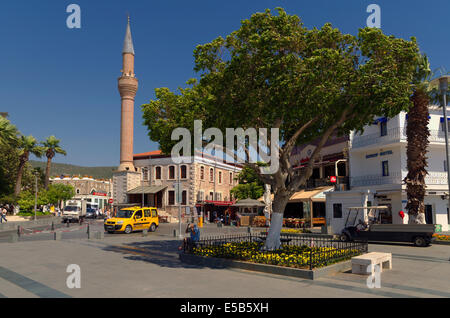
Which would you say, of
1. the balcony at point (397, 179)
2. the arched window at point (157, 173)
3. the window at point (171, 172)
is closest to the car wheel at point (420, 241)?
the balcony at point (397, 179)

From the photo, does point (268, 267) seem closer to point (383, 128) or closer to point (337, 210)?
point (337, 210)

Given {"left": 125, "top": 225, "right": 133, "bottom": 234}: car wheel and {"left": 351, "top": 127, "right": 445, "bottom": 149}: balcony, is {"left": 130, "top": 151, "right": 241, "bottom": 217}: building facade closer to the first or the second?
{"left": 125, "top": 225, "right": 133, "bottom": 234}: car wheel

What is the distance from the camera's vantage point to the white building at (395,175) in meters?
27.2

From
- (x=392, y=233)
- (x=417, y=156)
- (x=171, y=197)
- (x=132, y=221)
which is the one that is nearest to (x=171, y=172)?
(x=171, y=197)

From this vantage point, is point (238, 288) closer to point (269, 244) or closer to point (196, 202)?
point (269, 244)

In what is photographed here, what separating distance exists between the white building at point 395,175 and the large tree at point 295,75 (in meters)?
14.4

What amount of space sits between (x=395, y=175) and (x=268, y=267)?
20445 millimetres

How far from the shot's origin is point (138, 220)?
97.2 ft

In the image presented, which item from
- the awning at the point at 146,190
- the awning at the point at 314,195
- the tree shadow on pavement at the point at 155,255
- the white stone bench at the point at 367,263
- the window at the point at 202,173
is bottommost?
the tree shadow on pavement at the point at 155,255

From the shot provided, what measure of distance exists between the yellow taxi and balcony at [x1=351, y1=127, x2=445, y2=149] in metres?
18.5

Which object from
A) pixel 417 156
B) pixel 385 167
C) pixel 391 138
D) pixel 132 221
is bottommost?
pixel 132 221

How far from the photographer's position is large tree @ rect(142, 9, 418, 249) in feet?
37.9

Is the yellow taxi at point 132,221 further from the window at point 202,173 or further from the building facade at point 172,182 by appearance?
the window at point 202,173

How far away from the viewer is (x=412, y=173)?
23.0 metres
